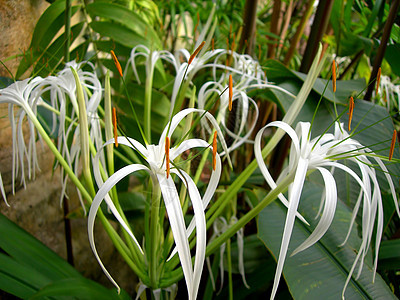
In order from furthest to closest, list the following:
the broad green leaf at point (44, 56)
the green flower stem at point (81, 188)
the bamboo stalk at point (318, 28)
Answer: the bamboo stalk at point (318, 28) < the broad green leaf at point (44, 56) < the green flower stem at point (81, 188)

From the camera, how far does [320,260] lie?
1.56ft

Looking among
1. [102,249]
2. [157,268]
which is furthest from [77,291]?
[102,249]

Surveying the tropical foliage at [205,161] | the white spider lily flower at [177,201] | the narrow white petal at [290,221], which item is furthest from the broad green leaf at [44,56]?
the narrow white petal at [290,221]

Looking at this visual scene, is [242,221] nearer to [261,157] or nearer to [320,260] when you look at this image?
[261,157]

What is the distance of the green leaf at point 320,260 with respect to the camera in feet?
1.42

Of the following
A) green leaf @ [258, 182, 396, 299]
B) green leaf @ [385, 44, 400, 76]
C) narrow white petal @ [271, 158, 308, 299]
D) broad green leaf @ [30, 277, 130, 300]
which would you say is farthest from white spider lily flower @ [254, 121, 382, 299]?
green leaf @ [385, 44, 400, 76]

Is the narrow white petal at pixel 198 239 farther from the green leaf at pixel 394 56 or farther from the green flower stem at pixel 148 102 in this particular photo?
the green leaf at pixel 394 56

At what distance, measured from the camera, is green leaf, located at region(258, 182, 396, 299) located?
1.42 ft

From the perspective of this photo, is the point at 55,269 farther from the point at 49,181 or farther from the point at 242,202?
the point at 242,202

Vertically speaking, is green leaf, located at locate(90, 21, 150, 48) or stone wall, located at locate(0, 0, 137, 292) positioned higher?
green leaf, located at locate(90, 21, 150, 48)

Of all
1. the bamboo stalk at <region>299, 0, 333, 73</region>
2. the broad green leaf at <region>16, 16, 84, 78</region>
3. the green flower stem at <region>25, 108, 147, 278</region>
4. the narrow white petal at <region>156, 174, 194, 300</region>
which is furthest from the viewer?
the bamboo stalk at <region>299, 0, 333, 73</region>

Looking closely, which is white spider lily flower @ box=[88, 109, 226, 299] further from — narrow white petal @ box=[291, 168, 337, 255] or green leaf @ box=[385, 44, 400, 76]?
green leaf @ box=[385, 44, 400, 76]

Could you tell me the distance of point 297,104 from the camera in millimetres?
392

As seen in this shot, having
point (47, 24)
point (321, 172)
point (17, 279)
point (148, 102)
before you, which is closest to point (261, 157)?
point (321, 172)
